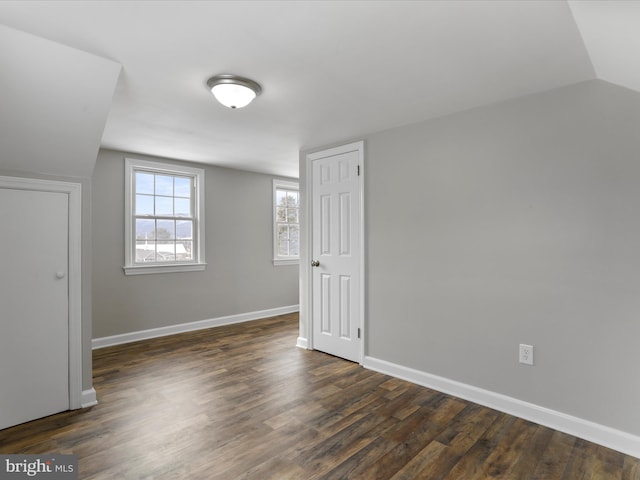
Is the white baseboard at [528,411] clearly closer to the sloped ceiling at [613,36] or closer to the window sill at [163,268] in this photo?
the sloped ceiling at [613,36]

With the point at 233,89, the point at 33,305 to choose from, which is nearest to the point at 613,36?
the point at 233,89

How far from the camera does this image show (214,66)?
2.16m

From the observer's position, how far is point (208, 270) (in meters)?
5.00

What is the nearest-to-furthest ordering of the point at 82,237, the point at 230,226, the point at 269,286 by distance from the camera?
the point at 82,237
the point at 230,226
the point at 269,286

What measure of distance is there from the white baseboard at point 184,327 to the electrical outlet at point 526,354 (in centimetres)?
385

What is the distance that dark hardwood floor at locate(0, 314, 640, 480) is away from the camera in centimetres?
193

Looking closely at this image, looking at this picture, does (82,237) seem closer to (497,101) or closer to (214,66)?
(214,66)

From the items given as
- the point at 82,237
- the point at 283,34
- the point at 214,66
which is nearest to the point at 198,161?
the point at 82,237

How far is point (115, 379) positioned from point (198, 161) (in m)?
2.81

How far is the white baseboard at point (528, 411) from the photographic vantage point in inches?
83.6

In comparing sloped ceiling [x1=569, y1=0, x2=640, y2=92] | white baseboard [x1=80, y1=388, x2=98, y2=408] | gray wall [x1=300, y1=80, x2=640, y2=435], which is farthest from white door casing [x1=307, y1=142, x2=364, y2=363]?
white baseboard [x1=80, y1=388, x2=98, y2=408]

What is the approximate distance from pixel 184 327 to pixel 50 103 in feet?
10.8


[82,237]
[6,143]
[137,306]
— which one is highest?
[6,143]

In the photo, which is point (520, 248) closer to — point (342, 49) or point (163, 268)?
point (342, 49)
